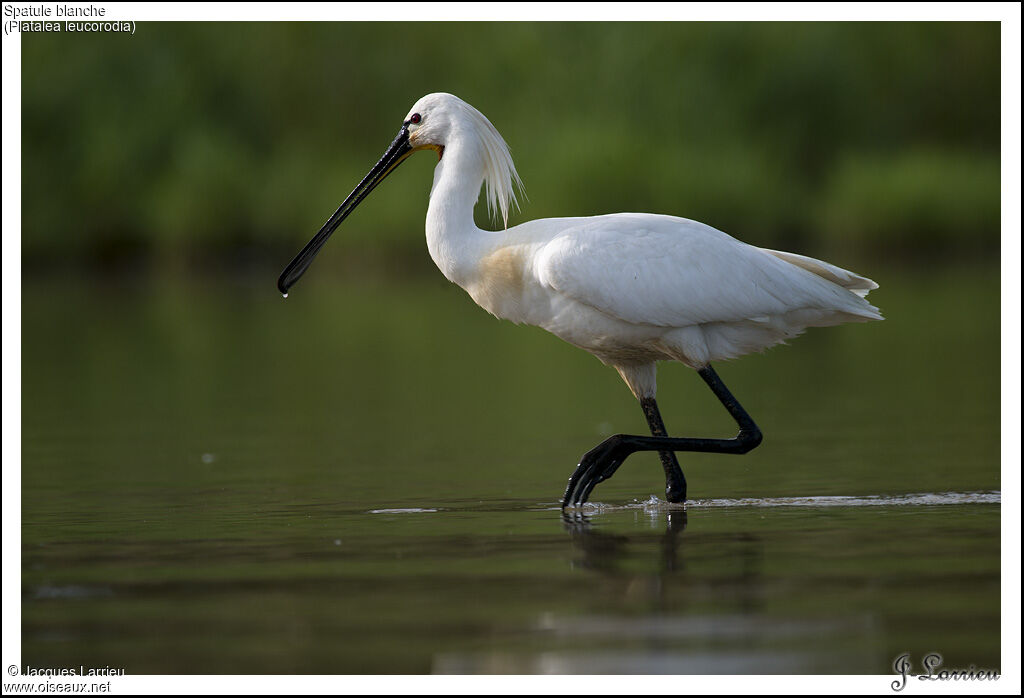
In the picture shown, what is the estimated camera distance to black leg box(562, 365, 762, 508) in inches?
321

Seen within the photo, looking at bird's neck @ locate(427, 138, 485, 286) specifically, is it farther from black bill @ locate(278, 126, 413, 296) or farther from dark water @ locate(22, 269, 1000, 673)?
dark water @ locate(22, 269, 1000, 673)

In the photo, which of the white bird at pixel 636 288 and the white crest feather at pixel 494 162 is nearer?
the white bird at pixel 636 288

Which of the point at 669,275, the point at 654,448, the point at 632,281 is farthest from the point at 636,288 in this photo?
the point at 654,448

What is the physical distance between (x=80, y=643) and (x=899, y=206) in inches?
1110

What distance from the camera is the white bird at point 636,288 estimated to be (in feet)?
27.3

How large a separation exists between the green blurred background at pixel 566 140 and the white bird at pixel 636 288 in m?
22.2

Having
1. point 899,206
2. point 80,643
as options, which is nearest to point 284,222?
point 899,206

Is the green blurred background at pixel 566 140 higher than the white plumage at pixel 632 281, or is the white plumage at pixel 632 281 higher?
the green blurred background at pixel 566 140

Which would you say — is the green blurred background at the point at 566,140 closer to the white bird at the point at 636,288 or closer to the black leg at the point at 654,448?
Result: the white bird at the point at 636,288

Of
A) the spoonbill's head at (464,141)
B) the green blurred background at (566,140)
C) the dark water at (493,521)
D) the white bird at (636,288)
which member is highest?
the green blurred background at (566,140)

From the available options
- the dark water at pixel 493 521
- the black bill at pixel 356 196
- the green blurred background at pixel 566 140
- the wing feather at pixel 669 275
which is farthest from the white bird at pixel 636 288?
the green blurred background at pixel 566 140

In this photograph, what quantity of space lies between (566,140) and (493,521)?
25.7 metres

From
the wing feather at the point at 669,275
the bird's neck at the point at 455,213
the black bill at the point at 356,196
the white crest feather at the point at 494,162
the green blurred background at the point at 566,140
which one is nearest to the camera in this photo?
the wing feather at the point at 669,275

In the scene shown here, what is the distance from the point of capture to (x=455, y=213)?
347 inches
